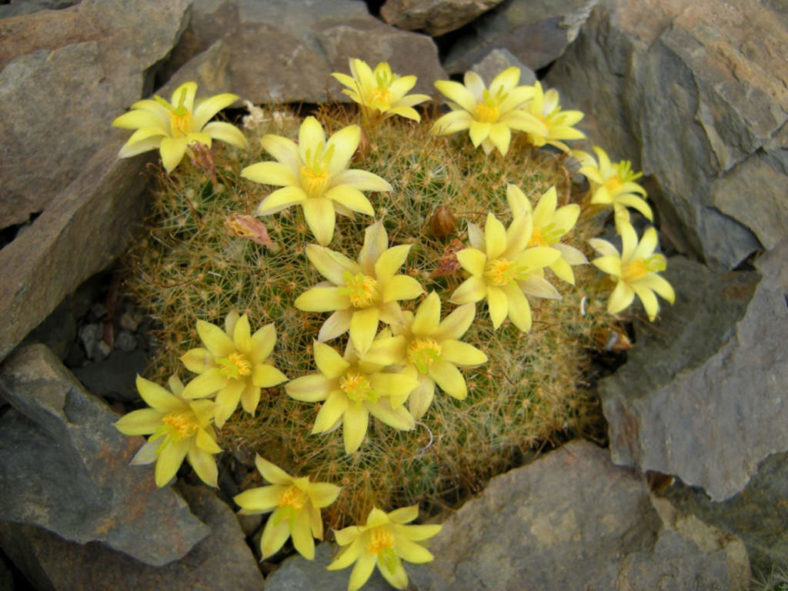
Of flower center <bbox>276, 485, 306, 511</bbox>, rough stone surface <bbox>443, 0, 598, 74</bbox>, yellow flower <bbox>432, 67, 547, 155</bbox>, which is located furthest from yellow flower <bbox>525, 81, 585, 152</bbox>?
flower center <bbox>276, 485, 306, 511</bbox>

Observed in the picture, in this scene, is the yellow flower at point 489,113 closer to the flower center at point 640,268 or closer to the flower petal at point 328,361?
the flower center at point 640,268

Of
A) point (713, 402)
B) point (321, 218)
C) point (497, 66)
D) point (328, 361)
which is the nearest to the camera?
point (328, 361)

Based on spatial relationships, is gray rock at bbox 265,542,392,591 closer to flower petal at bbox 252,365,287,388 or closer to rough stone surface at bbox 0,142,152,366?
flower petal at bbox 252,365,287,388

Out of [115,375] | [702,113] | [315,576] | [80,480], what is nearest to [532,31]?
[702,113]

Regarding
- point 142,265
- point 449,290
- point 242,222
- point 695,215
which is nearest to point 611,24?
point 695,215

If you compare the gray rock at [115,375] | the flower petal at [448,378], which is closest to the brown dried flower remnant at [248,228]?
the flower petal at [448,378]

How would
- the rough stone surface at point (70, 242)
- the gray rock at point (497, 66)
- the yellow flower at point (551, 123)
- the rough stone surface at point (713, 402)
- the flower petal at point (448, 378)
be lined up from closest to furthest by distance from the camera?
the flower petal at point (448, 378) → the rough stone surface at point (70, 242) → the rough stone surface at point (713, 402) → the yellow flower at point (551, 123) → the gray rock at point (497, 66)

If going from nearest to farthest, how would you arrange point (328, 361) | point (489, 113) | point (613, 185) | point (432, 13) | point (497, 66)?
point (328, 361), point (489, 113), point (613, 185), point (497, 66), point (432, 13)

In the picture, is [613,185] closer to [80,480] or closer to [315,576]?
[315,576]
